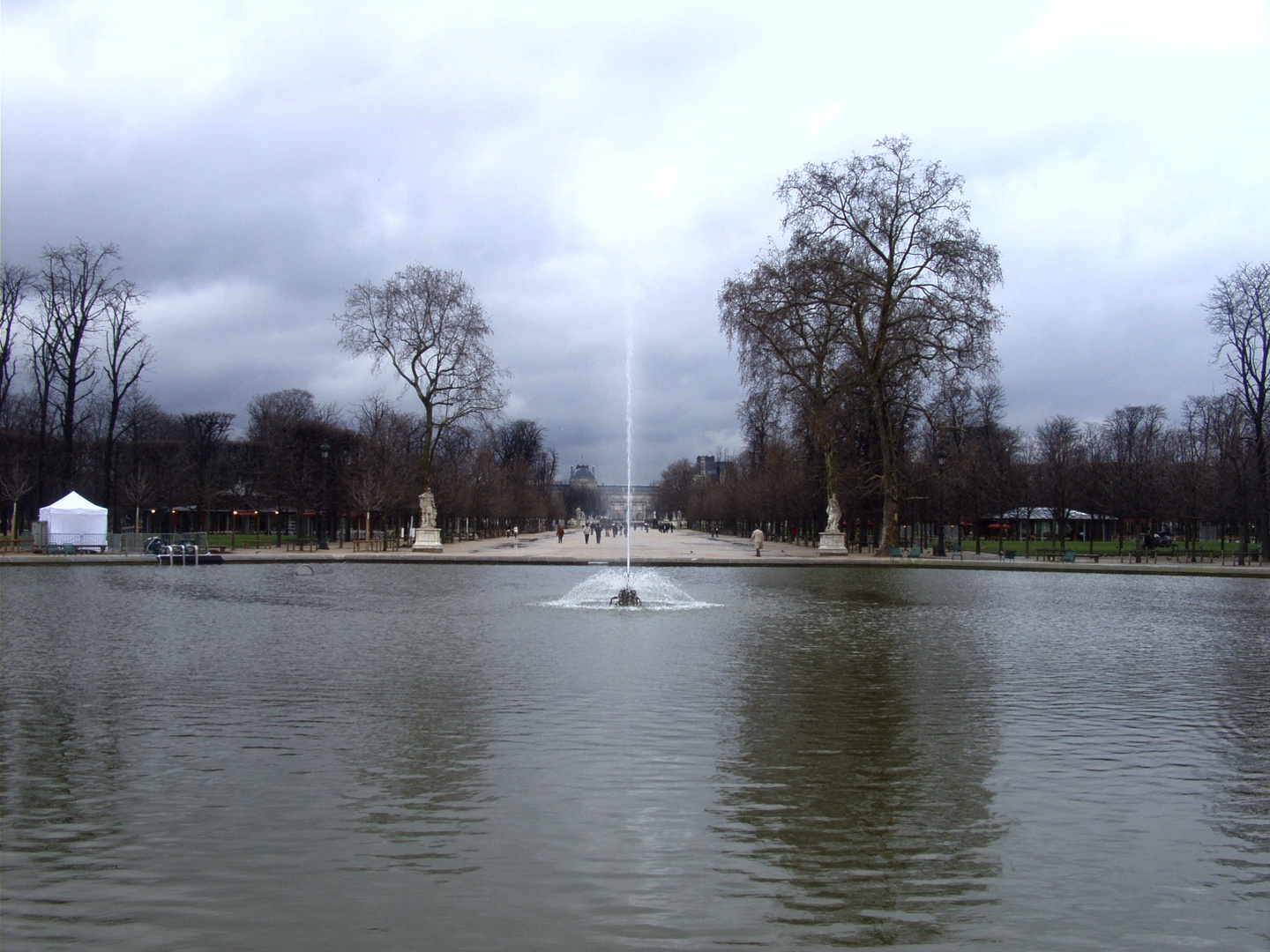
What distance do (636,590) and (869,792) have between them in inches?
730

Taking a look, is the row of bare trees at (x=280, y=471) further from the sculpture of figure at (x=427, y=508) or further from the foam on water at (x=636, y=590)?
the foam on water at (x=636, y=590)

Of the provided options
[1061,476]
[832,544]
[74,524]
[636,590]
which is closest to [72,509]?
[74,524]

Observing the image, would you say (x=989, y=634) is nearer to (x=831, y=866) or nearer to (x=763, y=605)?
(x=763, y=605)

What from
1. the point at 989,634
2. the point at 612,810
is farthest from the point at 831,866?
the point at 989,634

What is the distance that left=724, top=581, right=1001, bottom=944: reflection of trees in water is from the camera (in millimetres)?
5652

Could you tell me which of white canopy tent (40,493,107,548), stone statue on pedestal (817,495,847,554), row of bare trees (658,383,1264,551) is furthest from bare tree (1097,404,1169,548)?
white canopy tent (40,493,107,548)

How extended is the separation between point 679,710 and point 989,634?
9.34m

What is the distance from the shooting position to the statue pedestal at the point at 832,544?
50.8m

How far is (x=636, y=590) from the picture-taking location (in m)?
26.2

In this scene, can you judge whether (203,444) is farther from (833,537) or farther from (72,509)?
(833,537)

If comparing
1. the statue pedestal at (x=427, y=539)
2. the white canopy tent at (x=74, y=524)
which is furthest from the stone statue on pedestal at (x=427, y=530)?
the white canopy tent at (x=74, y=524)

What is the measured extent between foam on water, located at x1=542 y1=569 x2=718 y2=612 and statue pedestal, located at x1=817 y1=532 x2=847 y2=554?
1895 centimetres

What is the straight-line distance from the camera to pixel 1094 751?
9078 mm

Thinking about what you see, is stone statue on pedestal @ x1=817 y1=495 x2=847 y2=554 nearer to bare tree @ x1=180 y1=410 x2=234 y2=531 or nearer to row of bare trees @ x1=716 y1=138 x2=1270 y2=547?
row of bare trees @ x1=716 y1=138 x2=1270 y2=547
